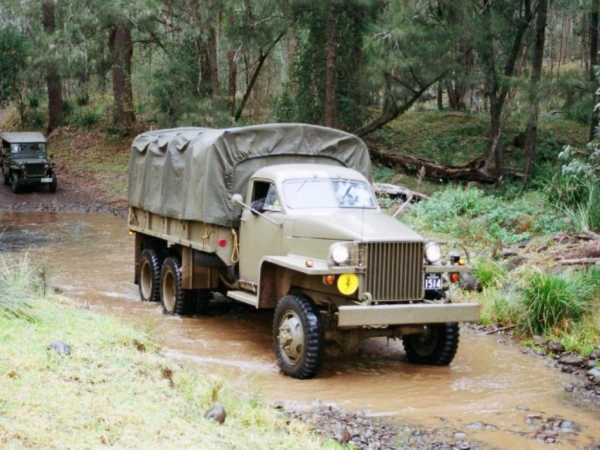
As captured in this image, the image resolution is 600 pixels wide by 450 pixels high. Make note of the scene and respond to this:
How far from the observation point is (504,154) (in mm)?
28578

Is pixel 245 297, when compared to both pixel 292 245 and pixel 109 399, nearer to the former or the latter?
pixel 292 245

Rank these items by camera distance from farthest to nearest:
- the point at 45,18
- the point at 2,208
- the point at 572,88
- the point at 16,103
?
the point at 16,103 → the point at 45,18 → the point at 2,208 → the point at 572,88

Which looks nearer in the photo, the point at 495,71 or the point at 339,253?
the point at 339,253

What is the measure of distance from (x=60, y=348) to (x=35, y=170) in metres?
23.8

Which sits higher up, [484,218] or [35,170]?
[35,170]

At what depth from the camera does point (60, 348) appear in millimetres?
7367

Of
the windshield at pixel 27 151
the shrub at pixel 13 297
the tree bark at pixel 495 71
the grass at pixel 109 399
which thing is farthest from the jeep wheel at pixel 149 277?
the windshield at pixel 27 151

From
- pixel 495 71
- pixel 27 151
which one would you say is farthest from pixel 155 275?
pixel 27 151

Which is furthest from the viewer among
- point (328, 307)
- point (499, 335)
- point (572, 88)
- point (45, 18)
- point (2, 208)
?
point (45, 18)

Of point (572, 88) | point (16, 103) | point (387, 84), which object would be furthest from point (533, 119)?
point (16, 103)

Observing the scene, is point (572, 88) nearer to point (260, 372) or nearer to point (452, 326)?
point (452, 326)

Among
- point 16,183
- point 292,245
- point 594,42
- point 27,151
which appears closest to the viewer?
point 292,245

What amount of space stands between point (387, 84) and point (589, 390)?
17.9 metres

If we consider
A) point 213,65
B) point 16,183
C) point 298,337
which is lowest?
point 298,337
